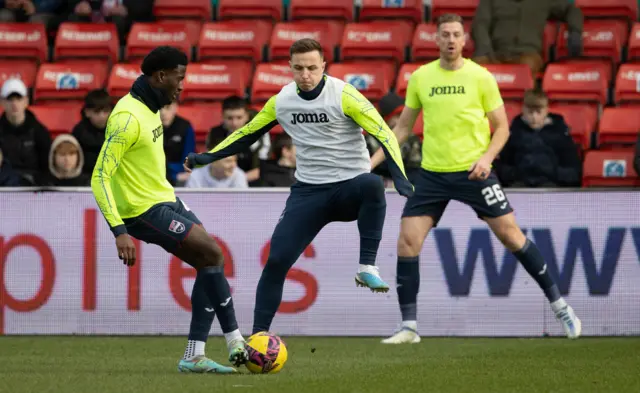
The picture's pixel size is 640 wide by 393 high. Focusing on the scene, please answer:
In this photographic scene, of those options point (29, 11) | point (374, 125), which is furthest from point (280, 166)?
point (29, 11)

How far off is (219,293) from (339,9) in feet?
29.0

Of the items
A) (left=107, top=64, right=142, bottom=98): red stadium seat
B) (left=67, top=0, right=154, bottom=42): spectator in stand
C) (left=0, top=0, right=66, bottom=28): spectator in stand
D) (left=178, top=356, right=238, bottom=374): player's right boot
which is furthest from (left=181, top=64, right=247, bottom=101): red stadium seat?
(left=178, top=356, right=238, bottom=374): player's right boot

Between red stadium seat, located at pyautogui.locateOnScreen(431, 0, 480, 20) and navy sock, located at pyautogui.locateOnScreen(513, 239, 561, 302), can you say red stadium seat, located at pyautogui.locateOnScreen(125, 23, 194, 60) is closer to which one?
red stadium seat, located at pyautogui.locateOnScreen(431, 0, 480, 20)

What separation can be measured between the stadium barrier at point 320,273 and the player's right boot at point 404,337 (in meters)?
0.91

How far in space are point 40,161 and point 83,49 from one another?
3059mm

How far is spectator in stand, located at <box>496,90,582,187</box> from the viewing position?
526 inches

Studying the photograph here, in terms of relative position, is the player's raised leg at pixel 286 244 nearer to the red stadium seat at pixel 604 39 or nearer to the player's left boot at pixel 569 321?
the player's left boot at pixel 569 321

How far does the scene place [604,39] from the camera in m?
16.0

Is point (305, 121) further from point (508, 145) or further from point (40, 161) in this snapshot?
point (40, 161)

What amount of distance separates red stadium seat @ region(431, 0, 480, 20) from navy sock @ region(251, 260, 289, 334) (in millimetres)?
7999

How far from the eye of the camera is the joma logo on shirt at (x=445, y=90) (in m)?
11.0

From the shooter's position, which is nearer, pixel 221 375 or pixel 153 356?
pixel 221 375

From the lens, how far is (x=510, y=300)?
12086 millimetres

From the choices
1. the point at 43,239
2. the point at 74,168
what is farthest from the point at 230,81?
the point at 43,239
